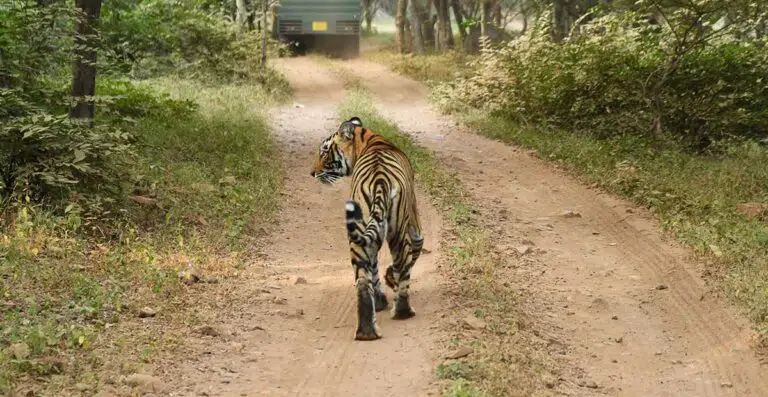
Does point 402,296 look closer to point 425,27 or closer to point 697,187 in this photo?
point 697,187

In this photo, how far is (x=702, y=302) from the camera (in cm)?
864

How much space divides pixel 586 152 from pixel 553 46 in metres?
4.56

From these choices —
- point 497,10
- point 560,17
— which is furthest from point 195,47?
point 497,10

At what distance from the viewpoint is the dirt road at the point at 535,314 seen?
6.71 metres

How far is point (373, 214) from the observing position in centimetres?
746

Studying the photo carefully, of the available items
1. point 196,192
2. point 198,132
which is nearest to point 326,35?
point 198,132

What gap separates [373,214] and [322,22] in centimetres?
3166

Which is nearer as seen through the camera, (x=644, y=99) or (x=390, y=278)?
(x=390, y=278)

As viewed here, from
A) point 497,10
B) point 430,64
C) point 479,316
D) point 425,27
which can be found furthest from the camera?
point 425,27

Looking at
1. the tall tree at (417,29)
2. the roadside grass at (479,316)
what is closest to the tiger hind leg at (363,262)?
the roadside grass at (479,316)

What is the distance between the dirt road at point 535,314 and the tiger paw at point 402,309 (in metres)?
0.08

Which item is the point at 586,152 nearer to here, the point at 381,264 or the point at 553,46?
the point at 553,46

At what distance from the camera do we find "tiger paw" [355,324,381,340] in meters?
7.26

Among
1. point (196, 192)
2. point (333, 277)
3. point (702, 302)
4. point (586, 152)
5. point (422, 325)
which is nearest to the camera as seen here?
point (422, 325)
